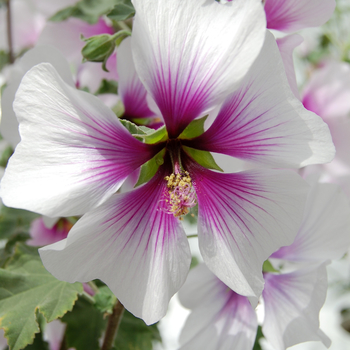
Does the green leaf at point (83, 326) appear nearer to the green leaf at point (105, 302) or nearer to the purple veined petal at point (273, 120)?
the green leaf at point (105, 302)

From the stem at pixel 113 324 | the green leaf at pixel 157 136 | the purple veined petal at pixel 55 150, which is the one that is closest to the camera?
the purple veined petal at pixel 55 150

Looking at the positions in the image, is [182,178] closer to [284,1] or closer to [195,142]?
[195,142]

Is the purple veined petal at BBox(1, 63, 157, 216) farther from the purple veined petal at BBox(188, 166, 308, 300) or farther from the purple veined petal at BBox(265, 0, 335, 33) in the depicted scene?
the purple veined petal at BBox(265, 0, 335, 33)

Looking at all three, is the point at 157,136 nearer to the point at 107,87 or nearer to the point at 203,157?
the point at 203,157

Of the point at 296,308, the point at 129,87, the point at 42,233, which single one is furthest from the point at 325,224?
the point at 42,233

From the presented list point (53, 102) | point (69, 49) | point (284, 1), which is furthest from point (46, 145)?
point (69, 49)

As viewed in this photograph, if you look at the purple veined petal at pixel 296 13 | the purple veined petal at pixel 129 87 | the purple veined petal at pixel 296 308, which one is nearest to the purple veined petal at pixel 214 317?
the purple veined petal at pixel 296 308
